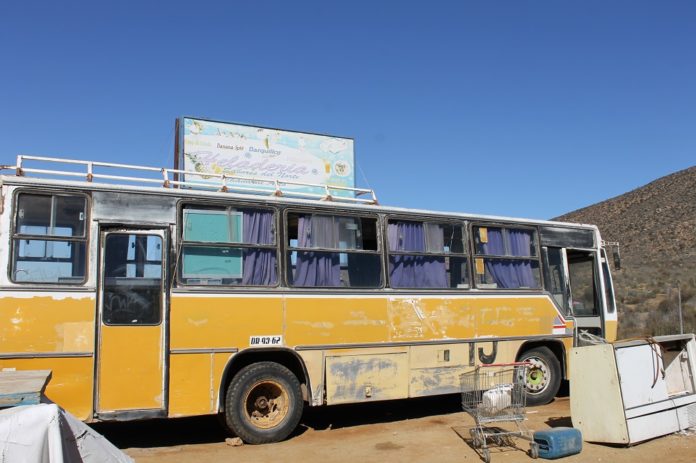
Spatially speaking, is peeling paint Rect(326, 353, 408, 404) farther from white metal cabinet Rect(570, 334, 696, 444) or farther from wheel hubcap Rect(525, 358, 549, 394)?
wheel hubcap Rect(525, 358, 549, 394)

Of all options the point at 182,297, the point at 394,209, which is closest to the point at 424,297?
the point at 394,209

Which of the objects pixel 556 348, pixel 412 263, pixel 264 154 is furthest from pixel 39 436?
pixel 556 348

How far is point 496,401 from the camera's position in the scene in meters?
7.79

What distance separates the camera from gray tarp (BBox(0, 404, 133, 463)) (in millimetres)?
3652

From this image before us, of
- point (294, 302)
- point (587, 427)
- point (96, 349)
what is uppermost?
point (294, 302)

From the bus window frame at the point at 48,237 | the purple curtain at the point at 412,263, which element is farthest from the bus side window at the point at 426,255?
the bus window frame at the point at 48,237

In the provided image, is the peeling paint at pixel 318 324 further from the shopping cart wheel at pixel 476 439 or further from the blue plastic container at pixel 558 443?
the blue plastic container at pixel 558 443

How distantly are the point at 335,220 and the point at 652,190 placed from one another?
47.4 m

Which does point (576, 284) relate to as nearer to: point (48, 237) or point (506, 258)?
point (506, 258)

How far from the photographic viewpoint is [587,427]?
8188 mm

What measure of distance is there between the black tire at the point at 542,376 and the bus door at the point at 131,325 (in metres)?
6.23

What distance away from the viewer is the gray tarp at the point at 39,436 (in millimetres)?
3652

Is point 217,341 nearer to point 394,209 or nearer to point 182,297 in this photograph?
point 182,297

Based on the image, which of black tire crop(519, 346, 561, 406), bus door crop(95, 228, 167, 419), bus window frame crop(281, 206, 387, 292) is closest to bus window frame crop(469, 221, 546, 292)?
black tire crop(519, 346, 561, 406)
